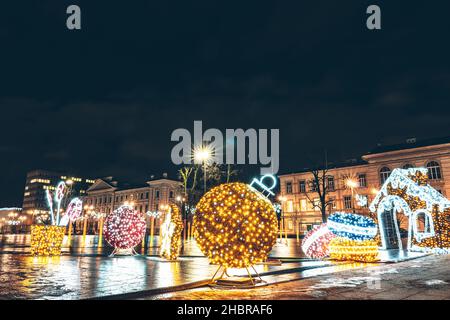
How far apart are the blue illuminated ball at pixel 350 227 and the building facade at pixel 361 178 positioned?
22497 millimetres

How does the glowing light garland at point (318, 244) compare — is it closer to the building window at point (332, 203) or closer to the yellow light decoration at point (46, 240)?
the yellow light decoration at point (46, 240)

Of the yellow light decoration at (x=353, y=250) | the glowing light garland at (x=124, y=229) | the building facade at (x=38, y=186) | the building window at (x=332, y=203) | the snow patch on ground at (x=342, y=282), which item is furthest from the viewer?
the building facade at (x=38, y=186)

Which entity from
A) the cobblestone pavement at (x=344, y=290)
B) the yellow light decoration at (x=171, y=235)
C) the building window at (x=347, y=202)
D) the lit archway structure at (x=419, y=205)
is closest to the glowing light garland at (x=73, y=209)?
the yellow light decoration at (x=171, y=235)

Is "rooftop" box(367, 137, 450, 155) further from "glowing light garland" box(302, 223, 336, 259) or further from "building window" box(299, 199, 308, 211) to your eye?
"glowing light garland" box(302, 223, 336, 259)

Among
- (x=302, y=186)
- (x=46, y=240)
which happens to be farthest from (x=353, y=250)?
(x=302, y=186)

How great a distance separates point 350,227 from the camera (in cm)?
1326

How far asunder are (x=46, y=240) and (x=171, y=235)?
7.59 m

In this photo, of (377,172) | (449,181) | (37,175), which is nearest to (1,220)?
(37,175)

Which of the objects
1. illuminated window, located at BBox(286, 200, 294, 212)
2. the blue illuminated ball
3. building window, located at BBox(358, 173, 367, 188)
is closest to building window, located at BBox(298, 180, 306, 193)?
illuminated window, located at BBox(286, 200, 294, 212)

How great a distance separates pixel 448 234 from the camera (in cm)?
1792

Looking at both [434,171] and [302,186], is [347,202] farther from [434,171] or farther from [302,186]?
[434,171]

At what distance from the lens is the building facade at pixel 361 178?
4091 cm
